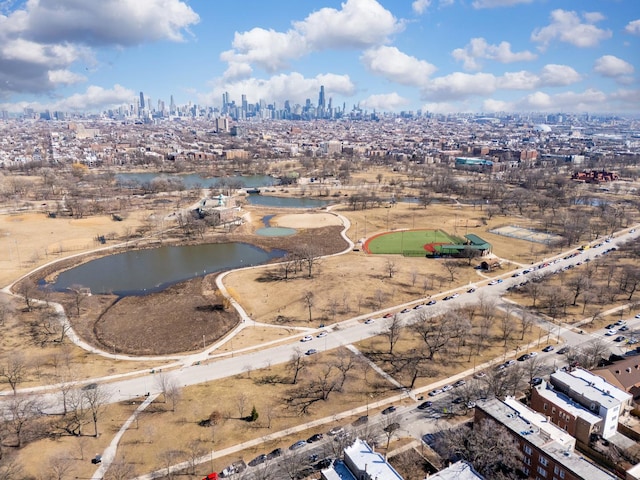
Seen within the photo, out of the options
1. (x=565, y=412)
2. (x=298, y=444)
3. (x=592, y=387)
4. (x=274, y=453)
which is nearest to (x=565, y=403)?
(x=565, y=412)

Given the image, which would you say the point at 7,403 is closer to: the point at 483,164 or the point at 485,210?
the point at 485,210

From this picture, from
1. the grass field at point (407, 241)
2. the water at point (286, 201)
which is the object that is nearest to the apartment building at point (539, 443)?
the grass field at point (407, 241)

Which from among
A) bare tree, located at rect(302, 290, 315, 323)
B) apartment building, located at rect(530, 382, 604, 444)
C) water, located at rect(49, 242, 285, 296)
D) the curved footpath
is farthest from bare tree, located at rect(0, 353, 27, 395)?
apartment building, located at rect(530, 382, 604, 444)

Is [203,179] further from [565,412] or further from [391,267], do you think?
[565,412]

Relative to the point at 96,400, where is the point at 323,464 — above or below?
below

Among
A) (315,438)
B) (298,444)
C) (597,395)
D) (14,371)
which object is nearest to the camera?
(298,444)

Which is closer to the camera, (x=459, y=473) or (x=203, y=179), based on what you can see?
(x=459, y=473)

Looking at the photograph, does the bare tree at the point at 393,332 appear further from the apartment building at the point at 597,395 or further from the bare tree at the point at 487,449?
the apartment building at the point at 597,395
